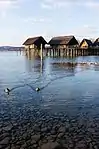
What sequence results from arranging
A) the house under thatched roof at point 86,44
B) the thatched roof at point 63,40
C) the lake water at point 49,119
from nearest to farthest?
the lake water at point 49,119 < the thatched roof at point 63,40 < the house under thatched roof at point 86,44

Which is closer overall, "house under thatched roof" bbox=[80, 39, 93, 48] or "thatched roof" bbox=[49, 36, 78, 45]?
"thatched roof" bbox=[49, 36, 78, 45]

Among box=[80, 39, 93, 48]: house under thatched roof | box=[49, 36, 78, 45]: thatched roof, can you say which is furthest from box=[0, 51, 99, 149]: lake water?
box=[80, 39, 93, 48]: house under thatched roof

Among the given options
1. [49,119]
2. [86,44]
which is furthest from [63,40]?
[49,119]

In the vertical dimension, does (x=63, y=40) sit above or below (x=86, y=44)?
above

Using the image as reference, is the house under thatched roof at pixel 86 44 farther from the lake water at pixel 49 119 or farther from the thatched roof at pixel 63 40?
the lake water at pixel 49 119

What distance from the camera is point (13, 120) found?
1274 centimetres

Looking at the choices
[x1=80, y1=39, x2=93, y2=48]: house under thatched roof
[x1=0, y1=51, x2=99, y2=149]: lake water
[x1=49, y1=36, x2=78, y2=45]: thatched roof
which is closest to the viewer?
[x1=0, y1=51, x2=99, y2=149]: lake water

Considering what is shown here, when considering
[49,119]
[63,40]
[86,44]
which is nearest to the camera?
[49,119]

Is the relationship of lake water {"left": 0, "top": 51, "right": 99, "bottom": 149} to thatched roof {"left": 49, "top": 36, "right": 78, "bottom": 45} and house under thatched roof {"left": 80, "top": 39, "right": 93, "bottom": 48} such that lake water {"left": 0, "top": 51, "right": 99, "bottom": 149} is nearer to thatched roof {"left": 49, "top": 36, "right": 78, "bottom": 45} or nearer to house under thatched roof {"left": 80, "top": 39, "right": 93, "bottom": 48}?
thatched roof {"left": 49, "top": 36, "right": 78, "bottom": 45}

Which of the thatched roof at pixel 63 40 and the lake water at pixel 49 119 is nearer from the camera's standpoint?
the lake water at pixel 49 119

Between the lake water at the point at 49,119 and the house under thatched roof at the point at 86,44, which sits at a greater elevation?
the house under thatched roof at the point at 86,44

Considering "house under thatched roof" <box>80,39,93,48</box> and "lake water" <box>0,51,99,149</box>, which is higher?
"house under thatched roof" <box>80,39,93,48</box>

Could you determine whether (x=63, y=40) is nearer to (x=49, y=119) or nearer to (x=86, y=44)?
(x=86, y=44)

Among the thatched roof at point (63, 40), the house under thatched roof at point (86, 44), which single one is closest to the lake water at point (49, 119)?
the thatched roof at point (63, 40)
